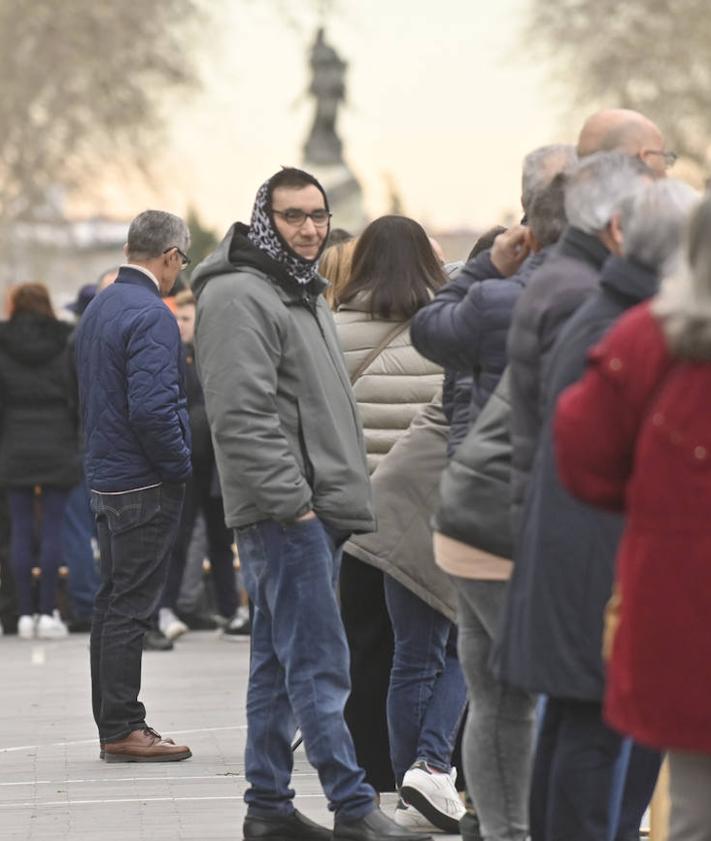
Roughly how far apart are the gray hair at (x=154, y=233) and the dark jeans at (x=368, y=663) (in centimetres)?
174

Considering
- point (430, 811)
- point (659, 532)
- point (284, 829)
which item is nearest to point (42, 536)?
point (430, 811)

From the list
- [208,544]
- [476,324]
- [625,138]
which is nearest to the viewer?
[625,138]

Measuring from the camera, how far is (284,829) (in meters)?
6.67

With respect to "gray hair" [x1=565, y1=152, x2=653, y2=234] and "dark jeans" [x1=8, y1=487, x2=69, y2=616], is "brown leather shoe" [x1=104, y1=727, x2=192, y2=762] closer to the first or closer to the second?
"gray hair" [x1=565, y1=152, x2=653, y2=234]

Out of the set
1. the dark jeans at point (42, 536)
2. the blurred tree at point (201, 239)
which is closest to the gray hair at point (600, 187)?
the dark jeans at point (42, 536)

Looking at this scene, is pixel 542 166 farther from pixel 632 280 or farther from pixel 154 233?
pixel 154 233

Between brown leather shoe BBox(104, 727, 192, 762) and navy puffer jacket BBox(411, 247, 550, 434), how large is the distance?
2883 millimetres

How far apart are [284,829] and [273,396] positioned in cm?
130

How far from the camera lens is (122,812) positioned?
7.50 meters

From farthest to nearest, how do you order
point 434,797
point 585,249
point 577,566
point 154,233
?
point 154,233 < point 434,797 < point 585,249 < point 577,566

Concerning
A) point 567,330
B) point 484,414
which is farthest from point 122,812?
point 567,330

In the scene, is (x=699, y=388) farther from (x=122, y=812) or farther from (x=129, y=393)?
(x=129, y=393)

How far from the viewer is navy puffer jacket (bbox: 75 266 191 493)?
8547 mm

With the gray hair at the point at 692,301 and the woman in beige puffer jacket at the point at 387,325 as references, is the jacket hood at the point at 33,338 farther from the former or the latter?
the gray hair at the point at 692,301
